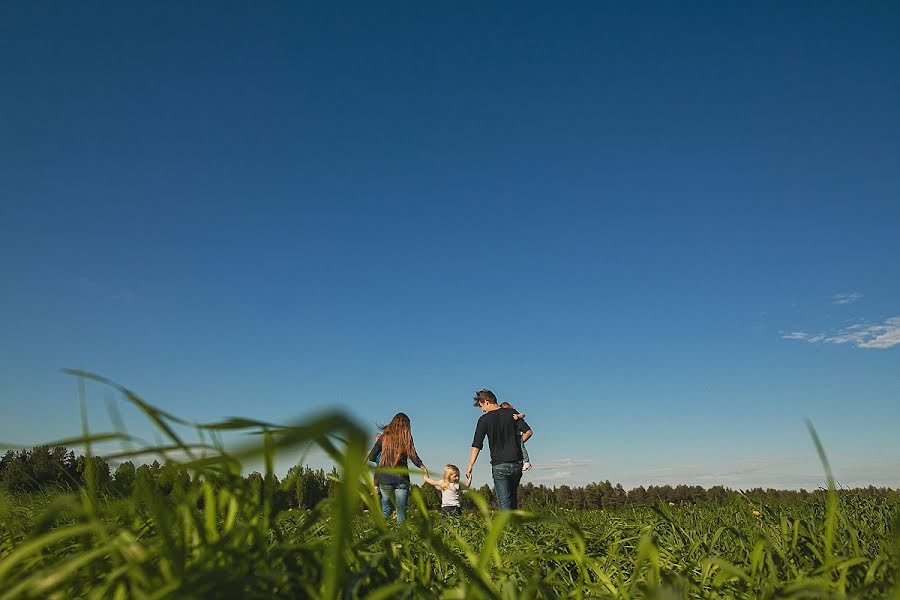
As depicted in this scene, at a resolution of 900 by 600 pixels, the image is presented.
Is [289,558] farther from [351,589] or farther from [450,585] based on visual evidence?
[450,585]

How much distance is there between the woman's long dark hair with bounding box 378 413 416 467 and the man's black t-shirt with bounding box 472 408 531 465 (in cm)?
156

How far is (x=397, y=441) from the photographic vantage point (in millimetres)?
12312

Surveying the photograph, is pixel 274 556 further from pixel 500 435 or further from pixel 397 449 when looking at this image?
pixel 397 449

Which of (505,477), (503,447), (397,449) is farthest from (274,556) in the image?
(397,449)

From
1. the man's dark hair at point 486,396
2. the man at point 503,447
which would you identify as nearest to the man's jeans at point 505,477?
the man at point 503,447

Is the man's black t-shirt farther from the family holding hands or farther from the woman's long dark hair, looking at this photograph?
the woman's long dark hair

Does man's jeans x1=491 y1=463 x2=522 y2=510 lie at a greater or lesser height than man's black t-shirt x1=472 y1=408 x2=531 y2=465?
lesser

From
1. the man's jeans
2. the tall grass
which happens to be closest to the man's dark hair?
the man's jeans

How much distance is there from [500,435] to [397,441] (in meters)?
2.27

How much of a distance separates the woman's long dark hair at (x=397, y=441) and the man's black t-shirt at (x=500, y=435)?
1556 mm

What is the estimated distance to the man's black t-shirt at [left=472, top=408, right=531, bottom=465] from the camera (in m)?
11.2

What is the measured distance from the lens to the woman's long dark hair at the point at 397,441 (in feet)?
39.7

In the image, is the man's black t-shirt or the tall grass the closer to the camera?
the tall grass

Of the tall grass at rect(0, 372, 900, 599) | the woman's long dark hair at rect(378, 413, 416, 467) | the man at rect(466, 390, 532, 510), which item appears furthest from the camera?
the woman's long dark hair at rect(378, 413, 416, 467)
